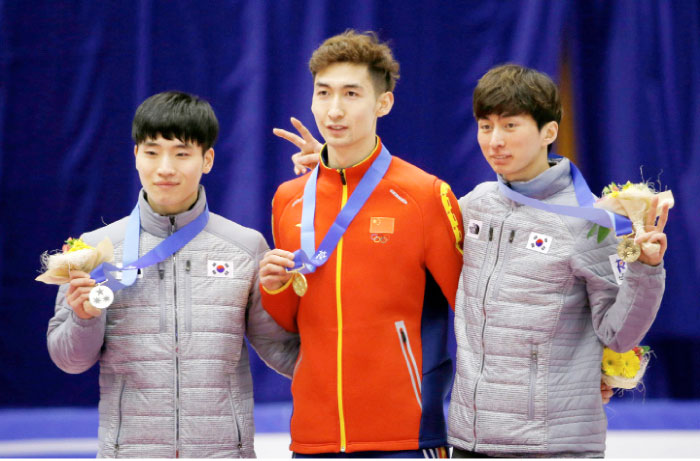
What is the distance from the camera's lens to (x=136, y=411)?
287 centimetres

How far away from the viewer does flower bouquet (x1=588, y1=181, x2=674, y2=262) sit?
101 inches

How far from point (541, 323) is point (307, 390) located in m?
0.84

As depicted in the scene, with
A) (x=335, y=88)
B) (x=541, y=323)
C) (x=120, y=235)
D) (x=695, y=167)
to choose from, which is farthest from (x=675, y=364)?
(x=120, y=235)

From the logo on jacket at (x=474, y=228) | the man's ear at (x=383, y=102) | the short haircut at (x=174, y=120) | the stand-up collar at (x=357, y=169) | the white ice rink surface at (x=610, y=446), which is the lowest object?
the white ice rink surface at (x=610, y=446)

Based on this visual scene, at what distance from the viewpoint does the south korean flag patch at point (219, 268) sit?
300cm

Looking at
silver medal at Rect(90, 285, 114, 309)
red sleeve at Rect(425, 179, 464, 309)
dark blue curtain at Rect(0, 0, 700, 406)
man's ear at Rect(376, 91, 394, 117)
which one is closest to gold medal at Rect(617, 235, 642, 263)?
red sleeve at Rect(425, 179, 464, 309)

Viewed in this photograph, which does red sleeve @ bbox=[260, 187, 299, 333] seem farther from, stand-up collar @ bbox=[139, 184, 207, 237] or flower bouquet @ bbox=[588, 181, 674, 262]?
flower bouquet @ bbox=[588, 181, 674, 262]

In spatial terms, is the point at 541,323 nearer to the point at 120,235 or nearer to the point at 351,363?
the point at 351,363

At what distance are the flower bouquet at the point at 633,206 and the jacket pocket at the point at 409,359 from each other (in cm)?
78

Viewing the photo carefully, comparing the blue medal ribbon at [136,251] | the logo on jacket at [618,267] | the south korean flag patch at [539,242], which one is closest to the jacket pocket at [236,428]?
the blue medal ribbon at [136,251]

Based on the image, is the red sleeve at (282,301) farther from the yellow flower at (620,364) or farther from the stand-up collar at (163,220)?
the yellow flower at (620,364)

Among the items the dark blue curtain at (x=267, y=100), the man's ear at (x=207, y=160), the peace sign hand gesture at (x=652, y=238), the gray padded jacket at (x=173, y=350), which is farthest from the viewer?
the dark blue curtain at (x=267, y=100)

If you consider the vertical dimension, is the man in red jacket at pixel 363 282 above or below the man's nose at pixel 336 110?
below

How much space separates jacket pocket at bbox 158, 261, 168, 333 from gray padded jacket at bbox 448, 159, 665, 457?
1043mm
